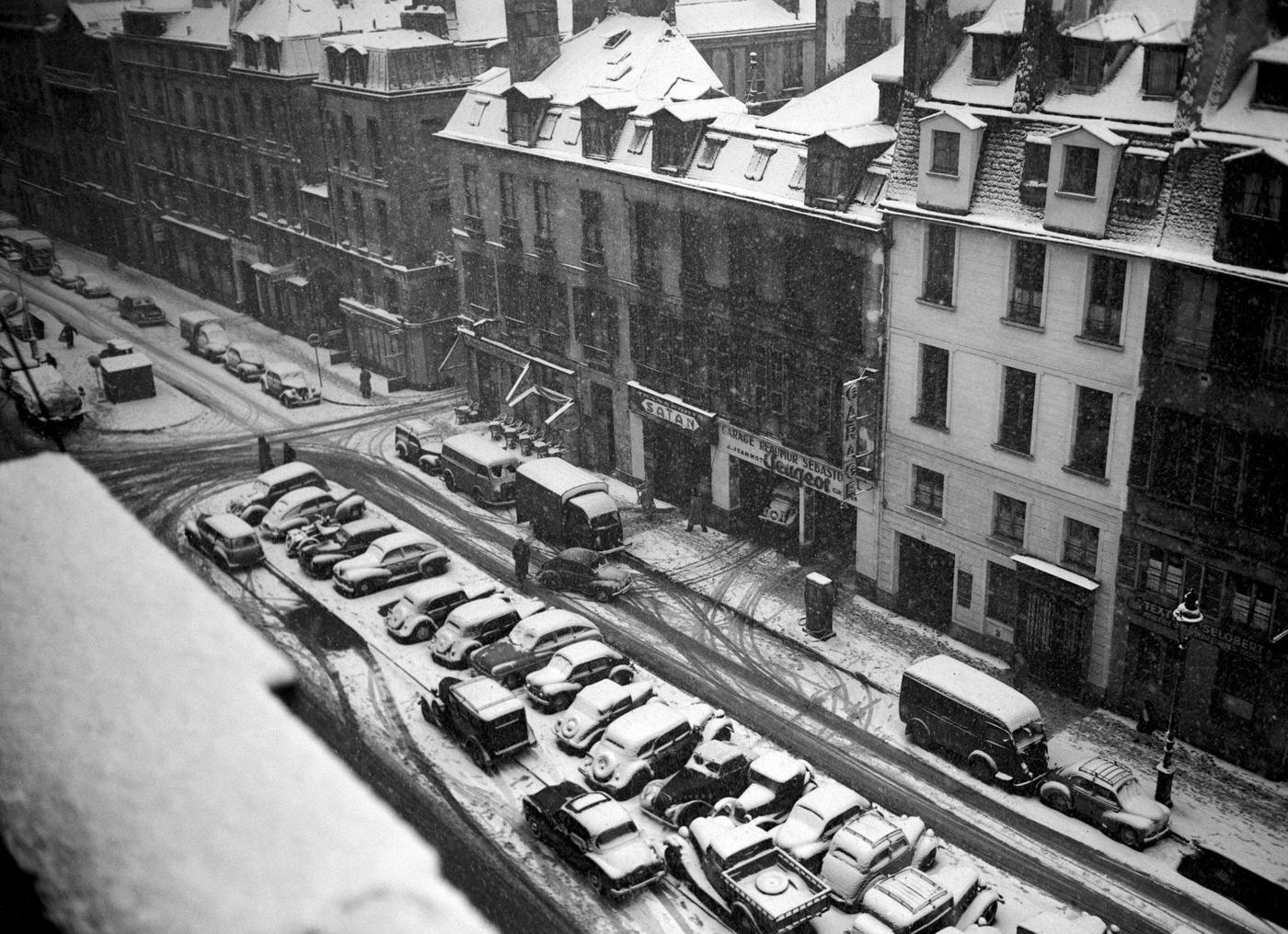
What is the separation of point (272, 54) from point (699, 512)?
40.1 meters

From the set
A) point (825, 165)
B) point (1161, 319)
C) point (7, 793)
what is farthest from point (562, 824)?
point (7, 793)

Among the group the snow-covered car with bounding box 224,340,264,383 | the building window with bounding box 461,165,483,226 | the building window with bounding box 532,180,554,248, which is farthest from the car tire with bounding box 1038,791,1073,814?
the snow-covered car with bounding box 224,340,264,383

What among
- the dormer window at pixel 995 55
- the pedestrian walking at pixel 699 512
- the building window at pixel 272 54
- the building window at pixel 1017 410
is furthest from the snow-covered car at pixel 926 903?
the building window at pixel 272 54

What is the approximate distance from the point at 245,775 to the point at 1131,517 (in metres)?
33.4

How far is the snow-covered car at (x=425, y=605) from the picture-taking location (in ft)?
134

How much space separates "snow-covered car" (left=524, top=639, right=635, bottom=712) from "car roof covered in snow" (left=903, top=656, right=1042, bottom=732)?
30.5 ft

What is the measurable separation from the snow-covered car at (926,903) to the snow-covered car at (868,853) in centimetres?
51

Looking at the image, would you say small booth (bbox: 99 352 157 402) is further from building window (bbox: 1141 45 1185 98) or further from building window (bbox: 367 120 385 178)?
building window (bbox: 1141 45 1185 98)

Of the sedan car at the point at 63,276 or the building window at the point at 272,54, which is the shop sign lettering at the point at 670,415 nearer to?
the building window at the point at 272,54

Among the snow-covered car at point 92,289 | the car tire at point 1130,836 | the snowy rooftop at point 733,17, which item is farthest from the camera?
the snow-covered car at point 92,289

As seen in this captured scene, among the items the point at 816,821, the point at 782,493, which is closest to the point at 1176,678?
the point at 816,821

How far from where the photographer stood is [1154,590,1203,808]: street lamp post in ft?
99.2

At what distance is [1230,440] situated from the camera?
3125 cm

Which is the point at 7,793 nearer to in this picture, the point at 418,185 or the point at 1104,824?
the point at 1104,824
